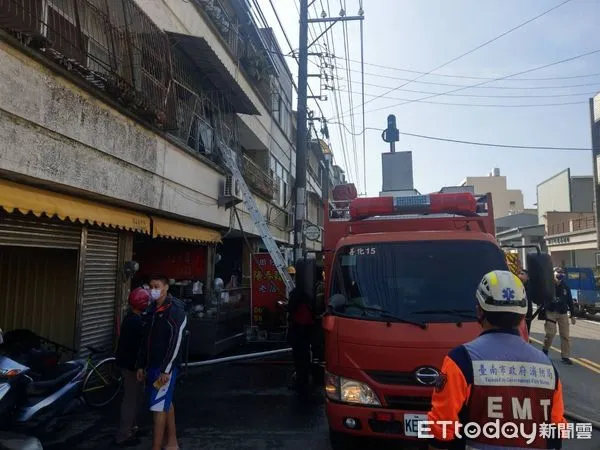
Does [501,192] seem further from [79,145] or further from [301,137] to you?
[79,145]

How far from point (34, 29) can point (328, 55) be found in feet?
35.3

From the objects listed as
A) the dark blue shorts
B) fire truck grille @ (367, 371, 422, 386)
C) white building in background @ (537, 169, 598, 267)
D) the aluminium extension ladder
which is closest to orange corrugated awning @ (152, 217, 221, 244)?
the aluminium extension ladder

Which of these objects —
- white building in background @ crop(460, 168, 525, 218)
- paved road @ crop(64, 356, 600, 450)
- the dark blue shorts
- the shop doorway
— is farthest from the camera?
white building in background @ crop(460, 168, 525, 218)

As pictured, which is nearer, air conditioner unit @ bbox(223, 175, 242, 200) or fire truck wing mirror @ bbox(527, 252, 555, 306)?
fire truck wing mirror @ bbox(527, 252, 555, 306)

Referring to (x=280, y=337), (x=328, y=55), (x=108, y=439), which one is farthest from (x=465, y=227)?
(x=328, y=55)

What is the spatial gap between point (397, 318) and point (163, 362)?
228cm

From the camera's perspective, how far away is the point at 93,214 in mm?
6555

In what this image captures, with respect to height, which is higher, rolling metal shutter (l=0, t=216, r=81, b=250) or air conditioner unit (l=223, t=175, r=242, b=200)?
air conditioner unit (l=223, t=175, r=242, b=200)

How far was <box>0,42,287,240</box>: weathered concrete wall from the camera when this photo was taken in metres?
5.17

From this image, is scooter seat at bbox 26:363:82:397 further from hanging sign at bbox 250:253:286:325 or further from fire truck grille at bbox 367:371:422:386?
hanging sign at bbox 250:253:286:325

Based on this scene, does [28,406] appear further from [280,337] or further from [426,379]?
[280,337]

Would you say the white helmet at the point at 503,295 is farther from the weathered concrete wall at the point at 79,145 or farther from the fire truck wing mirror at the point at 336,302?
the weathered concrete wall at the point at 79,145

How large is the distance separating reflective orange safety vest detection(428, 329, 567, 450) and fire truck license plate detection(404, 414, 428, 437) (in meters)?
1.75

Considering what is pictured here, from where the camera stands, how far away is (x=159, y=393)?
14.6 ft
